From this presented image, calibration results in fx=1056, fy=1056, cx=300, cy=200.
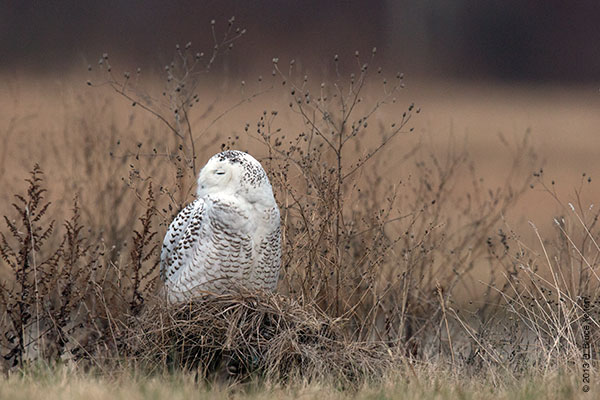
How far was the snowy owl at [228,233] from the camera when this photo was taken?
4.43m

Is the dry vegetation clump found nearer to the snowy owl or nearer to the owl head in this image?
the snowy owl

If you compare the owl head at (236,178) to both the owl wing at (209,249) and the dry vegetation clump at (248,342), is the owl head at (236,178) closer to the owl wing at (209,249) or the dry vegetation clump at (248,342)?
the owl wing at (209,249)

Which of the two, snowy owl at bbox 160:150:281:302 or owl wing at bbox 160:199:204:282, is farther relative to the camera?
owl wing at bbox 160:199:204:282

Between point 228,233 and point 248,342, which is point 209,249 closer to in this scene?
point 228,233

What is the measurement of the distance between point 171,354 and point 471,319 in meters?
2.44

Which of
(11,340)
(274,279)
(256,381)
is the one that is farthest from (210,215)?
(11,340)

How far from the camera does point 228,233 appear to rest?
447 cm

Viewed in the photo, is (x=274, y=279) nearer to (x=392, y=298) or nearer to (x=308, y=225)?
(x=308, y=225)

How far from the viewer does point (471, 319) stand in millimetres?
6348

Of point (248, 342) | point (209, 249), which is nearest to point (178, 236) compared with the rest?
point (209, 249)

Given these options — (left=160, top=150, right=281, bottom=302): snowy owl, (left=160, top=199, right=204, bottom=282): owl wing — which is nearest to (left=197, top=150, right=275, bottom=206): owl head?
(left=160, top=150, right=281, bottom=302): snowy owl

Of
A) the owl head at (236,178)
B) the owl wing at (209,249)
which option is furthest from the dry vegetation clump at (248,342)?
the owl head at (236,178)

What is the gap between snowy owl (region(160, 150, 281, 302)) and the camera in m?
4.43

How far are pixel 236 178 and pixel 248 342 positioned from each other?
69cm
